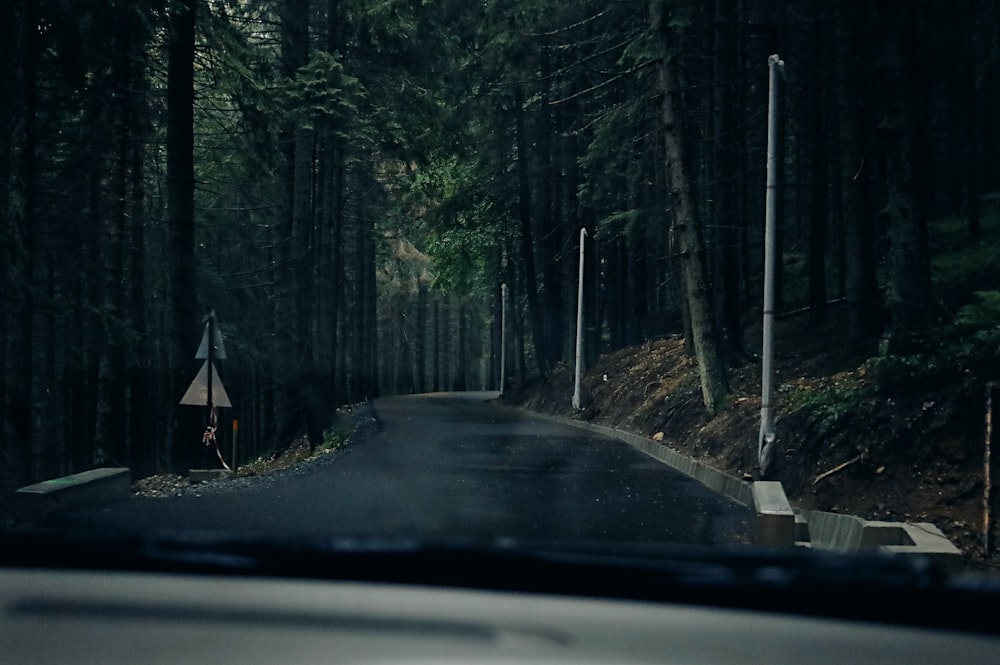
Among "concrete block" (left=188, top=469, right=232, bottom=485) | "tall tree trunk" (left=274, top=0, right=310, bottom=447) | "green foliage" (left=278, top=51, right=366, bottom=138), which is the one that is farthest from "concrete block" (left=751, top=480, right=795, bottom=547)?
"tall tree trunk" (left=274, top=0, right=310, bottom=447)

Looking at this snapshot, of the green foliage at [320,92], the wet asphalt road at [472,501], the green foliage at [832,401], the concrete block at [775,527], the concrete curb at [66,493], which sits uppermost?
the green foliage at [320,92]

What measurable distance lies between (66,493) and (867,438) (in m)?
10.4

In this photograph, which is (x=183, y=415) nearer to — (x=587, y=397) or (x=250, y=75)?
(x=250, y=75)

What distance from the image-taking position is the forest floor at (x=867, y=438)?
1351 cm

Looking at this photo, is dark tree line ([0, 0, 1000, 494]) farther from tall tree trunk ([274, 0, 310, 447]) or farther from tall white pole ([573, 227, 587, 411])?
tall white pole ([573, 227, 587, 411])

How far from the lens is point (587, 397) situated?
35.6m

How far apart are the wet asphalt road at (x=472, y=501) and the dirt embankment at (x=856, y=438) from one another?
1.31 metres

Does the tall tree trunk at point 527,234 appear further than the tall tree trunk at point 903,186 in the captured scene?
Yes

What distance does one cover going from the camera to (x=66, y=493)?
983 cm

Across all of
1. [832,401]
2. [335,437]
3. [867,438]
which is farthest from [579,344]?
[867,438]

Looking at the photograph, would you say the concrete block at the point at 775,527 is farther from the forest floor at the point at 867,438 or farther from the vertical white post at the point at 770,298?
the vertical white post at the point at 770,298

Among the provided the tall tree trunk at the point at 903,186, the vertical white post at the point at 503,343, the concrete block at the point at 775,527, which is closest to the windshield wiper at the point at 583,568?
the concrete block at the point at 775,527

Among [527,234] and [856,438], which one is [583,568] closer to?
[856,438]

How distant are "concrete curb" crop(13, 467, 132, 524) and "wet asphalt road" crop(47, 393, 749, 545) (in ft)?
0.63
